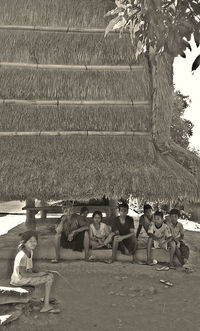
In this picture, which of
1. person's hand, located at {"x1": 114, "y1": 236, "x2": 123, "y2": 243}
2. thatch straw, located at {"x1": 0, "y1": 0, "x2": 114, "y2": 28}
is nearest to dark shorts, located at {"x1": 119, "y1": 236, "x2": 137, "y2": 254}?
person's hand, located at {"x1": 114, "y1": 236, "x2": 123, "y2": 243}

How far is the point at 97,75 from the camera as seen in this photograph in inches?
366

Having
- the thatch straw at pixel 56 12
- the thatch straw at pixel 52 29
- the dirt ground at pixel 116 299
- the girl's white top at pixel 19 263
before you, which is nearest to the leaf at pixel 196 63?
the girl's white top at pixel 19 263

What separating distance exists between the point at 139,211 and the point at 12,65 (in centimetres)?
1052

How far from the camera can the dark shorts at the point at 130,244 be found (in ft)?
29.1

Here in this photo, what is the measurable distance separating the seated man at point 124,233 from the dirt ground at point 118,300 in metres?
0.36

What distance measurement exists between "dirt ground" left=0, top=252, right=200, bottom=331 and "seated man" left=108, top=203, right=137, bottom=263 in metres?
0.36

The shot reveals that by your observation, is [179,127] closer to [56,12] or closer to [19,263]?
[56,12]

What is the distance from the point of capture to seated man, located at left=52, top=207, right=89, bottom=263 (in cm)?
889

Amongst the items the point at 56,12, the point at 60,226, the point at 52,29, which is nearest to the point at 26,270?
the point at 60,226

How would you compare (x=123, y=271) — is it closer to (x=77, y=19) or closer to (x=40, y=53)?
(x=40, y=53)

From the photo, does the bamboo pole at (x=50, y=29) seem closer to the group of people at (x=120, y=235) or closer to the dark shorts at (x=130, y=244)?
the group of people at (x=120, y=235)

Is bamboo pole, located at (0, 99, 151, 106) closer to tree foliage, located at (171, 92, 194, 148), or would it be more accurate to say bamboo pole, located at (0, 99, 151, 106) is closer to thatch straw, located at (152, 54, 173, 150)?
thatch straw, located at (152, 54, 173, 150)

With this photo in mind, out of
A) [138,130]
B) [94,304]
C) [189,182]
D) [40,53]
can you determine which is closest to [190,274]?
[189,182]

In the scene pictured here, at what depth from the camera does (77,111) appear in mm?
9047
